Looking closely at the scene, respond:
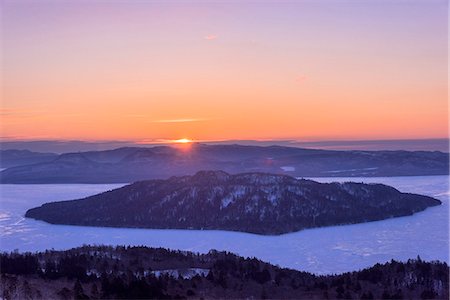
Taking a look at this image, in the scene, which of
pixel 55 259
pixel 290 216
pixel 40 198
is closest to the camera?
pixel 55 259

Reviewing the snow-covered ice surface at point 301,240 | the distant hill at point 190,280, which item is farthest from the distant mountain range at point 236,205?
the distant hill at point 190,280

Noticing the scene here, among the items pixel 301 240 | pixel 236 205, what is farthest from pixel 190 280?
pixel 236 205

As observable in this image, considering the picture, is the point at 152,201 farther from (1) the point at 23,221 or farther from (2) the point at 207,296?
(2) the point at 207,296

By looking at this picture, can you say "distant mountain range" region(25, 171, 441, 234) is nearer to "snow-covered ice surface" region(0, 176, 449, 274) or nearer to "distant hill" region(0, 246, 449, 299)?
"snow-covered ice surface" region(0, 176, 449, 274)

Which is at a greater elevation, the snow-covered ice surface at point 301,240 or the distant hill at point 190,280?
the distant hill at point 190,280

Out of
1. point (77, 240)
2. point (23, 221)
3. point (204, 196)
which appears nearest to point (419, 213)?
point (204, 196)

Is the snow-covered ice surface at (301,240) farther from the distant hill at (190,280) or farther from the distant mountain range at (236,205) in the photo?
the distant hill at (190,280)
